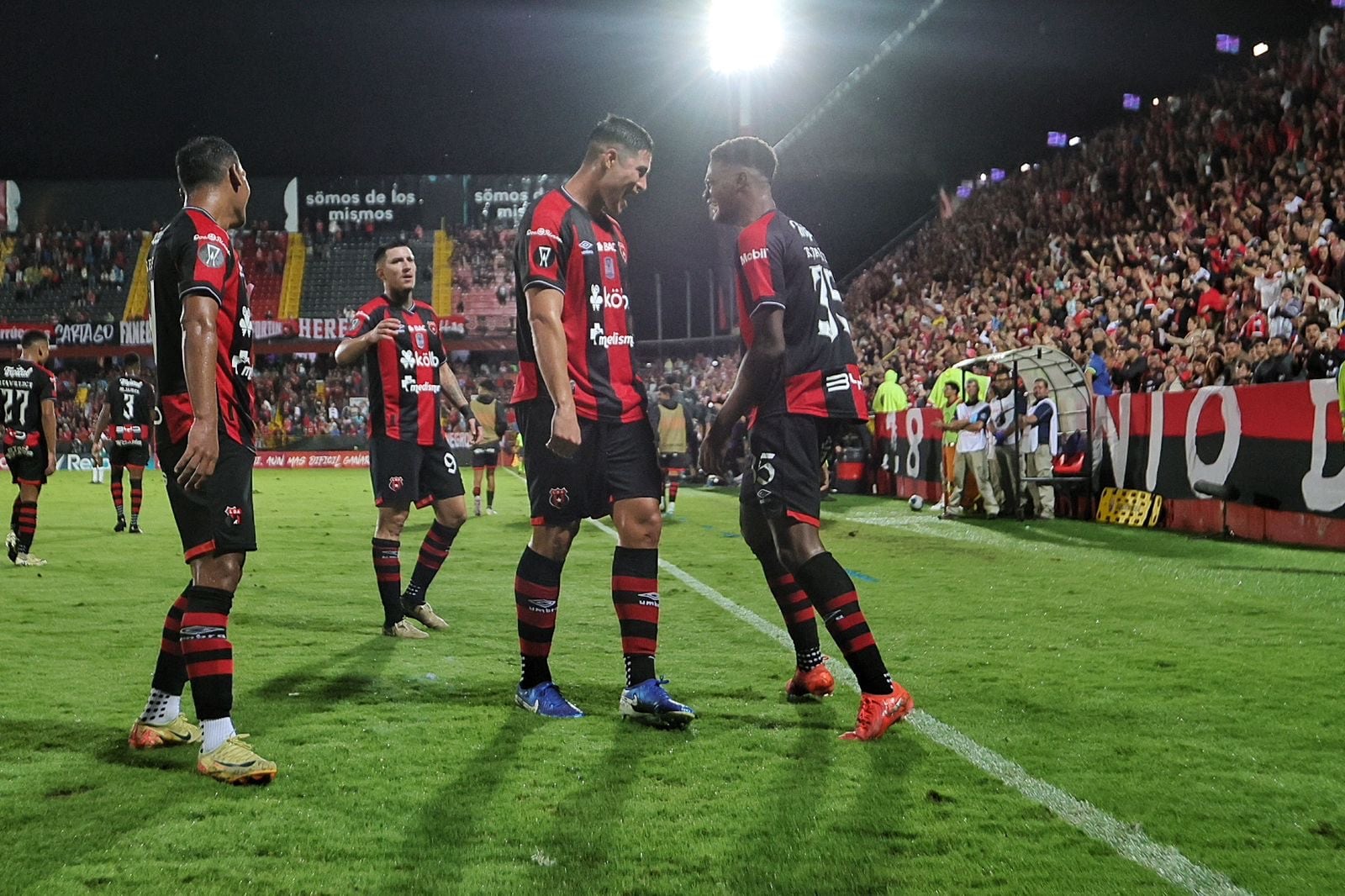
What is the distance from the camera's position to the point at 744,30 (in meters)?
19.0

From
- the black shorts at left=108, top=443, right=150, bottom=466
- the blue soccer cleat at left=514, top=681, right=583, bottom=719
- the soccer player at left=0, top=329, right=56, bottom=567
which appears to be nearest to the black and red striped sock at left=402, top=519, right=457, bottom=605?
the blue soccer cleat at left=514, top=681, right=583, bottom=719

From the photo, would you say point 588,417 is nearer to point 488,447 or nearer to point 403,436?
point 403,436

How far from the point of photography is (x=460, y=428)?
3862 centimetres

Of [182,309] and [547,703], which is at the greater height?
[182,309]

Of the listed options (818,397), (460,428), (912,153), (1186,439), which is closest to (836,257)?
(912,153)

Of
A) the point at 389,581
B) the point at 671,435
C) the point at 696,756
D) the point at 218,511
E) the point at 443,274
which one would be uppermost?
the point at 443,274

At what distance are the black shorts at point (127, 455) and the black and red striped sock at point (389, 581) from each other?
28.1 feet

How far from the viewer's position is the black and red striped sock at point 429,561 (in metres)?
6.98

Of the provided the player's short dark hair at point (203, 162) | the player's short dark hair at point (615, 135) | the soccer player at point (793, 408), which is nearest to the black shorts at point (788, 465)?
the soccer player at point (793, 408)

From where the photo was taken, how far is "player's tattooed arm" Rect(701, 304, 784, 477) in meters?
4.32

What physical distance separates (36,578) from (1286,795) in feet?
29.7

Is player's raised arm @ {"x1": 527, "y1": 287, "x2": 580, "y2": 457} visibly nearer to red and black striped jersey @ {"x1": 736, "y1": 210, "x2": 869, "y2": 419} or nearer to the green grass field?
red and black striped jersey @ {"x1": 736, "y1": 210, "x2": 869, "y2": 419}

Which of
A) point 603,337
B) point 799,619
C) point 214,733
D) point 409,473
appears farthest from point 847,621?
point 409,473

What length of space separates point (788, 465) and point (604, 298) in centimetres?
97
